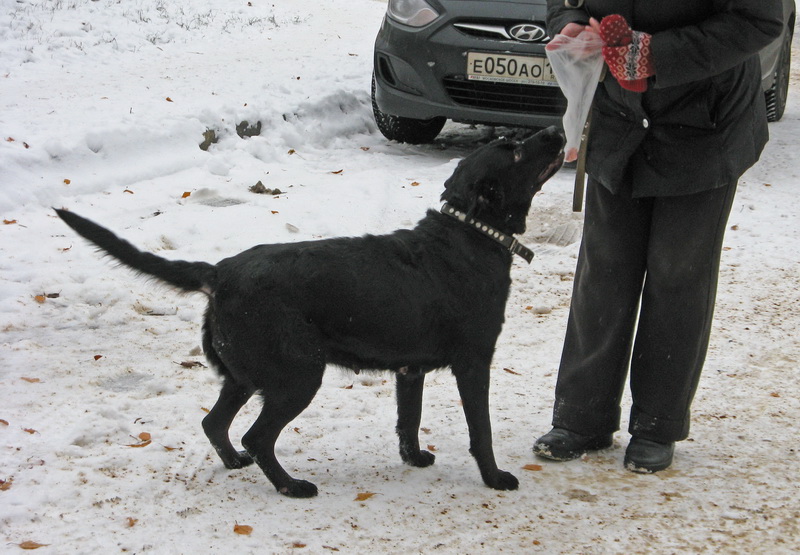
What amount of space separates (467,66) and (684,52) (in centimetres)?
422

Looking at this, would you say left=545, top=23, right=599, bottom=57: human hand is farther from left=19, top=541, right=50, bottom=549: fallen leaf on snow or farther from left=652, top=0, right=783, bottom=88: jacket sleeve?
left=19, top=541, right=50, bottom=549: fallen leaf on snow

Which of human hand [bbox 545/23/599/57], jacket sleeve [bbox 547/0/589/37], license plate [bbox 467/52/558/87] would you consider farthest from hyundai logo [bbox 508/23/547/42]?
human hand [bbox 545/23/599/57]

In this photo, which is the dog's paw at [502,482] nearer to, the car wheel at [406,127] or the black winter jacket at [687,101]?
the black winter jacket at [687,101]

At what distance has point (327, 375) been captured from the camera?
14.2 feet

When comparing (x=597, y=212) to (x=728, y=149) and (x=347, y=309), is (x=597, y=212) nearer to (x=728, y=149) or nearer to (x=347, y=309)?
(x=728, y=149)

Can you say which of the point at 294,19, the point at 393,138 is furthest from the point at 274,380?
the point at 294,19

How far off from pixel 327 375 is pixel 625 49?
215 centimetres

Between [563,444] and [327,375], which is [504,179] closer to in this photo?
[563,444]

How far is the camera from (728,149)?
3115 millimetres

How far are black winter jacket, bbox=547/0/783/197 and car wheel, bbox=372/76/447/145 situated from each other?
465cm

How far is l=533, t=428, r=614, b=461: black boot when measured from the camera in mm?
3547

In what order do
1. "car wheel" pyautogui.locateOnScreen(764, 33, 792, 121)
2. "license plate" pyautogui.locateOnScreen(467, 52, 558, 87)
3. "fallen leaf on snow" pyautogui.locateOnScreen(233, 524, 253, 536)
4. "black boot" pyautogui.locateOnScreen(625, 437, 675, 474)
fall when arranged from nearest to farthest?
"fallen leaf on snow" pyautogui.locateOnScreen(233, 524, 253, 536)
"black boot" pyautogui.locateOnScreen(625, 437, 675, 474)
"license plate" pyautogui.locateOnScreen(467, 52, 558, 87)
"car wheel" pyautogui.locateOnScreen(764, 33, 792, 121)

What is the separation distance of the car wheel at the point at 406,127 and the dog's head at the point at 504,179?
4507 millimetres

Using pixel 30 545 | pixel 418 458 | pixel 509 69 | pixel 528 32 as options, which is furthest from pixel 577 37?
pixel 528 32
